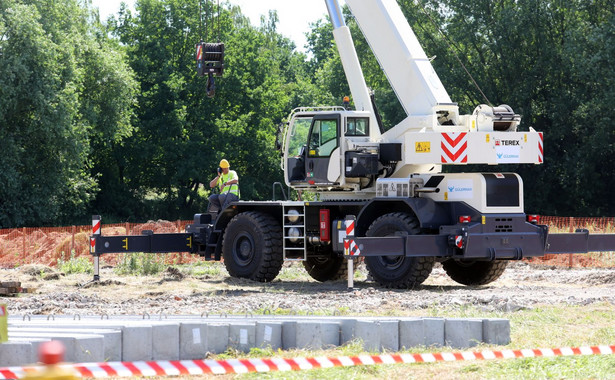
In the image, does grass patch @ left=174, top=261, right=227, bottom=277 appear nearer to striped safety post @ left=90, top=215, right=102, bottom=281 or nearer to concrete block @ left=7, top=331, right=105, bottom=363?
striped safety post @ left=90, top=215, right=102, bottom=281

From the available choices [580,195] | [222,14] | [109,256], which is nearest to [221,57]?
[109,256]

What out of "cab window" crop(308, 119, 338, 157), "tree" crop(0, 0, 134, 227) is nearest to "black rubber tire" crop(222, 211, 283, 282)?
"cab window" crop(308, 119, 338, 157)

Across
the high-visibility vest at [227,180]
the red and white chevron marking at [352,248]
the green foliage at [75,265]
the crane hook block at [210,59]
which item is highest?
the crane hook block at [210,59]

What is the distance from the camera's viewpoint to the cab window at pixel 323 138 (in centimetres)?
1784

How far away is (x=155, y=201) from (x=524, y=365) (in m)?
46.6

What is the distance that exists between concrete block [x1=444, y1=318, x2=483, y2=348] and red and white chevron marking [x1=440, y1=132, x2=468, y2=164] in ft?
20.8

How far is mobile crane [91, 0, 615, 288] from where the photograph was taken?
1620cm

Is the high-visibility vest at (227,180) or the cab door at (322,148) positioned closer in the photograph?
the cab door at (322,148)

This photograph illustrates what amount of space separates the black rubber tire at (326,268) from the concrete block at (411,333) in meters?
9.70

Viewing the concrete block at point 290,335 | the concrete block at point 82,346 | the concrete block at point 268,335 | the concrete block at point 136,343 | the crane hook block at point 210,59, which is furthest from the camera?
the crane hook block at point 210,59

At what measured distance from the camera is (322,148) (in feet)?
59.2

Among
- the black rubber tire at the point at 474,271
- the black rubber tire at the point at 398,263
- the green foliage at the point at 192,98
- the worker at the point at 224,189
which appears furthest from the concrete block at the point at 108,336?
the green foliage at the point at 192,98

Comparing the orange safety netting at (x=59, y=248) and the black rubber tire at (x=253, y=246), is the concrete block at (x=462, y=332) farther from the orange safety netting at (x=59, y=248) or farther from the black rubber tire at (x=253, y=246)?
the orange safety netting at (x=59, y=248)

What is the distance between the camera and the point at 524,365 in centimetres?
912
